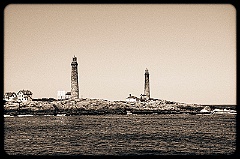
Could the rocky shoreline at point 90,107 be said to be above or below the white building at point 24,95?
below

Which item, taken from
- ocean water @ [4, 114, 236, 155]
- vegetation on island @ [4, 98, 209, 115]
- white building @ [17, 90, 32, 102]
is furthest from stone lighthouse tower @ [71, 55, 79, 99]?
ocean water @ [4, 114, 236, 155]

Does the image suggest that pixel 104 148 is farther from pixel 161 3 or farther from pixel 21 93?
pixel 21 93

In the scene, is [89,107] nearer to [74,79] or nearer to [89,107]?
[89,107]

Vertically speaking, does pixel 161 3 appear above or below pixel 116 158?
above

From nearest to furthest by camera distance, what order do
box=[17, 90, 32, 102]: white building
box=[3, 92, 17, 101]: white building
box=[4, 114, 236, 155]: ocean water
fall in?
1. box=[4, 114, 236, 155]: ocean water
2. box=[17, 90, 32, 102]: white building
3. box=[3, 92, 17, 101]: white building

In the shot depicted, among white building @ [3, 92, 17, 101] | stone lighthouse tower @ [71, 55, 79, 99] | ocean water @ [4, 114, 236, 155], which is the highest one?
stone lighthouse tower @ [71, 55, 79, 99]

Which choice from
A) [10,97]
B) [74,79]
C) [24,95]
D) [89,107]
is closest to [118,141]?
[74,79]

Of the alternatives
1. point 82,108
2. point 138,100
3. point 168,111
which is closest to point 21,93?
point 82,108

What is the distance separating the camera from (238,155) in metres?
3.31

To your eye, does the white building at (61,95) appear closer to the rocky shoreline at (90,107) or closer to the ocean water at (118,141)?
the rocky shoreline at (90,107)

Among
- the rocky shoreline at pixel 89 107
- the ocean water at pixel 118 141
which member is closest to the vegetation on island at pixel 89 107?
the rocky shoreline at pixel 89 107

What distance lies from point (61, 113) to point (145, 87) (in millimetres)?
20283

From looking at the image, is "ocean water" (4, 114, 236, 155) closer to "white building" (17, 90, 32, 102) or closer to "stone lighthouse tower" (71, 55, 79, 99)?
"stone lighthouse tower" (71, 55, 79, 99)

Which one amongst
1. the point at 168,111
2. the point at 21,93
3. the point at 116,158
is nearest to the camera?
the point at 116,158
